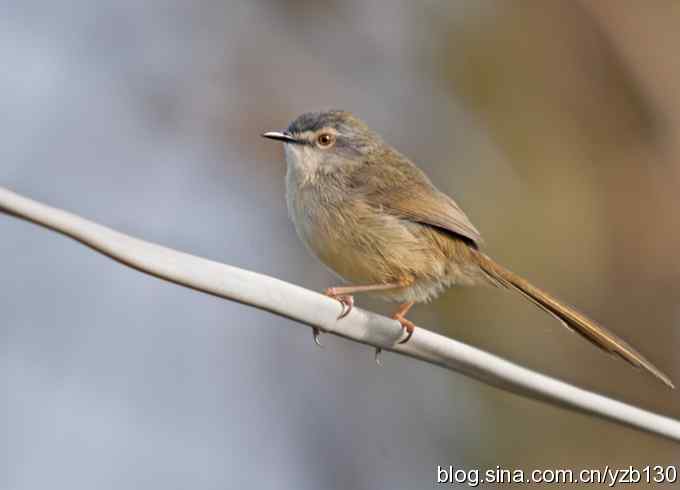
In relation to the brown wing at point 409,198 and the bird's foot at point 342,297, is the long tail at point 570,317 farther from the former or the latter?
the bird's foot at point 342,297

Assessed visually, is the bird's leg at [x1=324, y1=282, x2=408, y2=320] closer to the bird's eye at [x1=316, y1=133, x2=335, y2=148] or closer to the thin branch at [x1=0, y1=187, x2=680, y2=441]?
the thin branch at [x1=0, y1=187, x2=680, y2=441]

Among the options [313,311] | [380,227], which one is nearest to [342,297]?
[380,227]

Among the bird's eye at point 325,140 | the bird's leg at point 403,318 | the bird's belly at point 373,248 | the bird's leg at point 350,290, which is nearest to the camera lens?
the bird's leg at point 403,318

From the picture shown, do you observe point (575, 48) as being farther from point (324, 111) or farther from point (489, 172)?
point (324, 111)

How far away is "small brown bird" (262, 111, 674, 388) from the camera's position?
5.26m

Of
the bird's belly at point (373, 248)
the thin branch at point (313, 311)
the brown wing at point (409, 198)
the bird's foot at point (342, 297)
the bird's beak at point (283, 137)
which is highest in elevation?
the bird's beak at point (283, 137)

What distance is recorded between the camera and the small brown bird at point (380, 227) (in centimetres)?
526

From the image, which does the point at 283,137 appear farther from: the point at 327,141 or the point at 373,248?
the point at 373,248

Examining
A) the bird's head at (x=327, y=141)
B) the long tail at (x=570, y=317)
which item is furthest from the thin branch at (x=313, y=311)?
the bird's head at (x=327, y=141)

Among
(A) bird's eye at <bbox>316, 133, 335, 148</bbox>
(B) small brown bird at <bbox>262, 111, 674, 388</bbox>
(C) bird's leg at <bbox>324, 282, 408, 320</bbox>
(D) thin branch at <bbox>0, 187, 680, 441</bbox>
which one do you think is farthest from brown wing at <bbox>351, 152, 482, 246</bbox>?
(D) thin branch at <bbox>0, 187, 680, 441</bbox>

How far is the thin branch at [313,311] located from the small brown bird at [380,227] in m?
1.39

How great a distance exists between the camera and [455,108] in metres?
10.7

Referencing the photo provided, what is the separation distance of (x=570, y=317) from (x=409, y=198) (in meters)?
1.16

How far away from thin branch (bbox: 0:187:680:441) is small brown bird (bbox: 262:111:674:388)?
4.57ft
